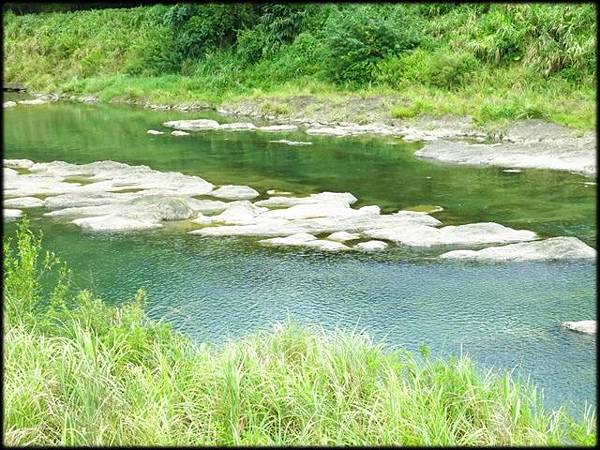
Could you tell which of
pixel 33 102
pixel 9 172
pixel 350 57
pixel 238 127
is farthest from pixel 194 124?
pixel 33 102

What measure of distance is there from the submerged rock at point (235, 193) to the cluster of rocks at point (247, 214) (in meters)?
0.02

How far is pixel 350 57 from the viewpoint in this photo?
30.0m

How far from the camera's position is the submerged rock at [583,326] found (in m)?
8.74

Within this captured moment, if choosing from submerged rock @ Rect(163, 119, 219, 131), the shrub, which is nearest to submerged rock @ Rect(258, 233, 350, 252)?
submerged rock @ Rect(163, 119, 219, 131)

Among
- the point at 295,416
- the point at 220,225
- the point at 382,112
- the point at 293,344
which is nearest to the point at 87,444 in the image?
the point at 295,416

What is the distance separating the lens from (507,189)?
16.4m

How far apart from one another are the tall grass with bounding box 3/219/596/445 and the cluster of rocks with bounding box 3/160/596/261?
5878 mm

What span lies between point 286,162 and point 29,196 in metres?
7.28

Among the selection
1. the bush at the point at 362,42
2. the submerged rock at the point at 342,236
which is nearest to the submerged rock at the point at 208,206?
the submerged rock at the point at 342,236

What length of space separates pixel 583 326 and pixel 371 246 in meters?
4.17

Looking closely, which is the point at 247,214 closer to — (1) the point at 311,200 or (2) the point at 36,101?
(1) the point at 311,200

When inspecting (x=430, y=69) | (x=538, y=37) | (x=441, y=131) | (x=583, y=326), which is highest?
(x=538, y=37)

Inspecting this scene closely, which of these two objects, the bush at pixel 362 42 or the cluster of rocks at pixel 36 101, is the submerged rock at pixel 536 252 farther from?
the cluster of rocks at pixel 36 101

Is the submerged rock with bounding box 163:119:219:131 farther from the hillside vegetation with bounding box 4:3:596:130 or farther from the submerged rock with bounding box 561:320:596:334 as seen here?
the submerged rock with bounding box 561:320:596:334
